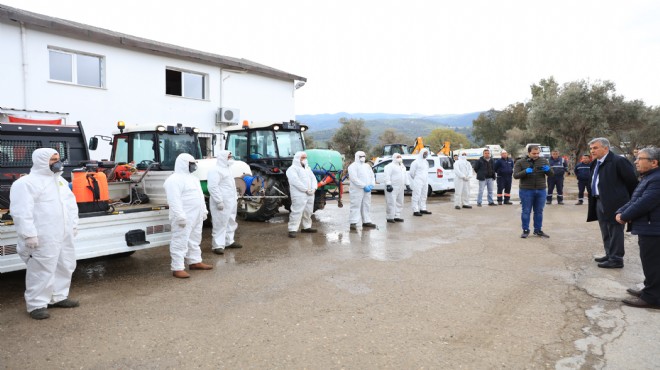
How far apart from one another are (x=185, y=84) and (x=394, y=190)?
9167 mm

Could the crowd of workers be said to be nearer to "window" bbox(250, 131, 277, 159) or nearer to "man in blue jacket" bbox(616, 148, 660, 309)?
"man in blue jacket" bbox(616, 148, 660, 309)

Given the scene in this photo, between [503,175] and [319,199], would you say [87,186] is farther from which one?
[503,175]

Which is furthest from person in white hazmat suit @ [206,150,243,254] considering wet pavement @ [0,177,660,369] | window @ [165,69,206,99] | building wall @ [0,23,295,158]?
window @ [165,69,206,99]

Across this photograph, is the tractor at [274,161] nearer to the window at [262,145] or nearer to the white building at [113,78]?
the window at [262,145]

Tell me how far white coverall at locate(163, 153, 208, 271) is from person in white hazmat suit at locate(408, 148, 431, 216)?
283 inches

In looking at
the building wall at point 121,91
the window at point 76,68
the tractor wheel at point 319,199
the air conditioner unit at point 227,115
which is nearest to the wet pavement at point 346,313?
the tractor wheel at point 319,199

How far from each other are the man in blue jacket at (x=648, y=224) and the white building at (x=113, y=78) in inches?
359

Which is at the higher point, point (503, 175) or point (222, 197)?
point (503, 175)

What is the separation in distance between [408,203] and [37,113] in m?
11.0

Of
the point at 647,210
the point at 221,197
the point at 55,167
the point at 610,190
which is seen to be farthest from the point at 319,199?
the point at 647,210

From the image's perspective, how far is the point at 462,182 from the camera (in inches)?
530

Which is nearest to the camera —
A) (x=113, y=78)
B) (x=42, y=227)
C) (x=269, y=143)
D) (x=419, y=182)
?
(x=42, y=227)

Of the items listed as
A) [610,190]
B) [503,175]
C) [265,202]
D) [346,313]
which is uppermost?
[610,190]

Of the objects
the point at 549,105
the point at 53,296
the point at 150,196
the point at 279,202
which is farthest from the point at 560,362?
the point at 549,105
